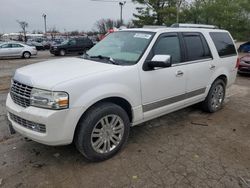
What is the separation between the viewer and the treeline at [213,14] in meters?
23.8

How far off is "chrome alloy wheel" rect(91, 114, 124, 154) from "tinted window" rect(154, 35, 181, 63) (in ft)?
4.23

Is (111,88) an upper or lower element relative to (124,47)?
lower

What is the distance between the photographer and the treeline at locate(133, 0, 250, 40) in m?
23.8

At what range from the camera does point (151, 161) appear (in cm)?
333

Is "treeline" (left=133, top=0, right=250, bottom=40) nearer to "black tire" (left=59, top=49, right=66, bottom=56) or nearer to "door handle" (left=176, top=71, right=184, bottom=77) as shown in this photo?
"black tire" (left=59, top=49, right=66, bottom=56)

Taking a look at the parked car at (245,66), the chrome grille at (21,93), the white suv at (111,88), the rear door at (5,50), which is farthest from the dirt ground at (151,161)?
the rear door at (5,50)

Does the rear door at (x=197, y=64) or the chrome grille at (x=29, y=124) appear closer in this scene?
the chrome grille at (x=29, y=124)

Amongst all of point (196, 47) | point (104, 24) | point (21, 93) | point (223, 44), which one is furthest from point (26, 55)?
point (104, 24)

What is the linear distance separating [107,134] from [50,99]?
38.4 inches

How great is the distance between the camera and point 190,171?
310 centimetres

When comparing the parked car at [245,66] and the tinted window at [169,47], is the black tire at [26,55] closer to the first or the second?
the parked car at [245,66]

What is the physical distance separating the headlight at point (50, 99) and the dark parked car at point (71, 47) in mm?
20084

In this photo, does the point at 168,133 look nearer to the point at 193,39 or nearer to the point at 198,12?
the point at 193,39

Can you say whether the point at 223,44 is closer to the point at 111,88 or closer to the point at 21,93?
the point at 111,88
